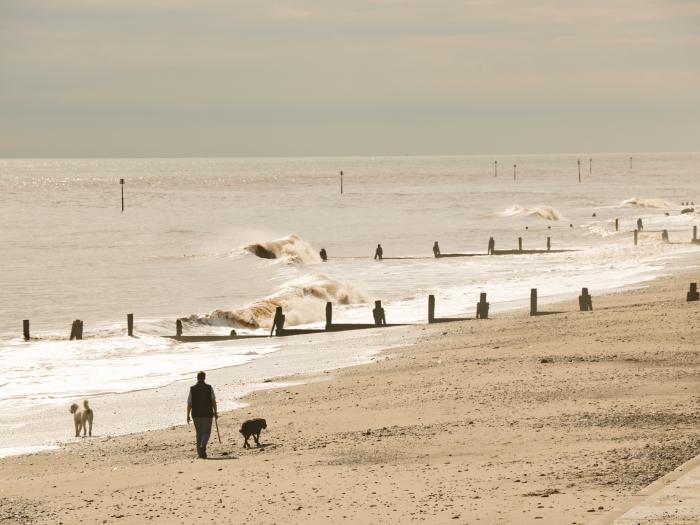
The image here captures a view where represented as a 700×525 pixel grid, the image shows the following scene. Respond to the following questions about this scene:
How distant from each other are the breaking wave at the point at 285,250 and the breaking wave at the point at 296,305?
21.3m

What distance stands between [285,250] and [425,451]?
55.6m

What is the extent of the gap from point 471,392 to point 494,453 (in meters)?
4.93

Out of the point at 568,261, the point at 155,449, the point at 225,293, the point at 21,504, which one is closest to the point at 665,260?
the point at 568,261

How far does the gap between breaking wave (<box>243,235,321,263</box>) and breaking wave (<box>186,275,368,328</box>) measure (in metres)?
21.3

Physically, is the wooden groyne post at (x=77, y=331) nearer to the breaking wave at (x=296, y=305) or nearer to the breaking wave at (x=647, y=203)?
the breaking wave at (x=296, y=305)

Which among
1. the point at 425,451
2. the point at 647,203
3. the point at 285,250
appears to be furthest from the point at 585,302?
the point at 647,203

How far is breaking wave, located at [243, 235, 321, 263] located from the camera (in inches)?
2758

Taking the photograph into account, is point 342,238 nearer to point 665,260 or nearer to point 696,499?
point 665,260

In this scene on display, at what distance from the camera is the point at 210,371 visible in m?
27.6

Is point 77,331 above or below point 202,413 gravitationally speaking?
below

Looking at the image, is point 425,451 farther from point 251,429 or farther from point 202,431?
point 202,431

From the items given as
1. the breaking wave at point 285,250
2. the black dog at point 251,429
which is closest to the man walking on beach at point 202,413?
the black dog at point 251,429

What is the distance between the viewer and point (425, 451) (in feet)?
52.2

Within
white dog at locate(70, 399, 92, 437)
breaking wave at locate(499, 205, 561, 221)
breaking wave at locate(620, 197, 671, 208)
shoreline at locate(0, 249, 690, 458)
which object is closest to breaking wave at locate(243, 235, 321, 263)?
shoreline at locate(0, 249, 690, 458)
